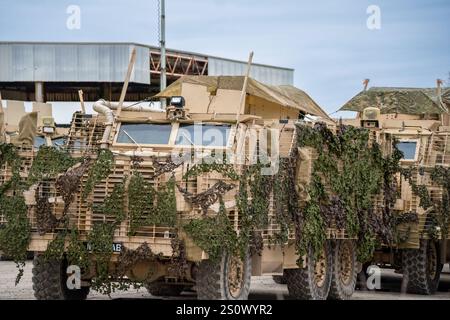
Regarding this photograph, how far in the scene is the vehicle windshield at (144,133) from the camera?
1622cm

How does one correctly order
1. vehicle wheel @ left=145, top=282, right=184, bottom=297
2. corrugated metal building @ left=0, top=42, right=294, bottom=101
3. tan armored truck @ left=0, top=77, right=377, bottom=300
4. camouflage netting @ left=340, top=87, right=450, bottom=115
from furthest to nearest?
1. corrugated metal building @ left=0, top=42, right=294, bottom=101
2. camouflage netting @ left=340, top=87, right=450, bottom=115
3. vehicle wheel @ left=145, top=282, right=184, bottom=297
4. tan armored truck @ left=0, top=77, right=377, bottom=300

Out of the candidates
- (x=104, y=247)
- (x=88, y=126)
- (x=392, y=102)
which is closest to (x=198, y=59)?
(x=392, y=102)

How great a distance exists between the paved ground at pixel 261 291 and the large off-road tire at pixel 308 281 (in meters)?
0.72

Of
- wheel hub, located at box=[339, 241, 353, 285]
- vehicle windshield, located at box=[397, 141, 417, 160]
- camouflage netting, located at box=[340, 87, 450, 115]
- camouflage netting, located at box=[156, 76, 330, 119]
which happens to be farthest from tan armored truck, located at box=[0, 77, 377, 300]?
camouflage netting, located at box=[340, 87, 450, 115]

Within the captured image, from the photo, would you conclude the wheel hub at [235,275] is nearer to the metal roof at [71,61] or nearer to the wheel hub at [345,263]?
the wheel hub at [345,263]

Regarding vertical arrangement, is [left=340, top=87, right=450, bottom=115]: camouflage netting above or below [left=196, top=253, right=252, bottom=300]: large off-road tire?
above

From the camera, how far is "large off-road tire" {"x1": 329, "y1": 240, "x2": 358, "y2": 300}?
17.9m

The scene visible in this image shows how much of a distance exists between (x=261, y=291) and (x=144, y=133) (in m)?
4.02

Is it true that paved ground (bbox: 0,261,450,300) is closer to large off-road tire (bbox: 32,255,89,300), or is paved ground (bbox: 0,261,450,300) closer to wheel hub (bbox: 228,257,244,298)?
large off-road tire (bbox: 32,255,89,300)

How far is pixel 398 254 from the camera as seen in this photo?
65.5 feet

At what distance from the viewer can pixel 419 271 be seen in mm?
19438

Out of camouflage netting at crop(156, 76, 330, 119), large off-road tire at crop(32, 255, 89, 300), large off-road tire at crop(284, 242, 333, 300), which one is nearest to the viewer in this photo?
large off-road tire at crop(32, 255, 89, 300)

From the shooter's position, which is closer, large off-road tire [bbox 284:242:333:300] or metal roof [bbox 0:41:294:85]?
large off-road tire [bbox 284:242:333:300]

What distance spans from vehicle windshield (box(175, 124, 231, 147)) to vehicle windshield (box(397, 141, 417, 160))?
5308 mm
